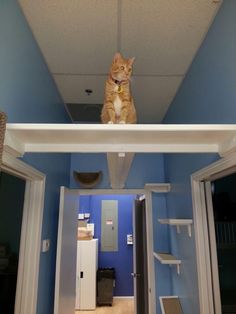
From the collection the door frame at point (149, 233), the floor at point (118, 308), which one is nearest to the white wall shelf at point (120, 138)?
the door frame at point (149, 233)

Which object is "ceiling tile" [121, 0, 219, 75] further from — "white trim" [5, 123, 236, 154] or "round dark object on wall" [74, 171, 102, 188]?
"round dark object on wall" [74, 171, 102, 188]

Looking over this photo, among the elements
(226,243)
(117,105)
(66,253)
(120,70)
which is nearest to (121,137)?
(117,105)

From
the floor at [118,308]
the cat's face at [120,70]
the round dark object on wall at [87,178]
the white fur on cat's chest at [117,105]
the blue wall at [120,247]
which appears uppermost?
the cat's face at [120,70]

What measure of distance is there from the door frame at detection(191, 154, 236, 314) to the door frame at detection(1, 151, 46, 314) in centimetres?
109

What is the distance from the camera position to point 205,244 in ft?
5.22

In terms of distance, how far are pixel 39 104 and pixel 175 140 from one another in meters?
1.08

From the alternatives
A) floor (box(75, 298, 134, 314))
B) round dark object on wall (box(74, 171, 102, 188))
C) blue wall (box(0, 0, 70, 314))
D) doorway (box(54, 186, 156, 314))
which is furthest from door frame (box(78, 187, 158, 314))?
floor (box(75, 298, 134, 314))

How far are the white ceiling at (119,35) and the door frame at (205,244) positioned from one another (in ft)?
2.75

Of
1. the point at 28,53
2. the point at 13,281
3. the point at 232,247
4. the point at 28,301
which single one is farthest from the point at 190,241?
the point at 28,53

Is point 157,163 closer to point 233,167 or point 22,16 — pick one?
point 233,167

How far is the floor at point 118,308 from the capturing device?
4293mm

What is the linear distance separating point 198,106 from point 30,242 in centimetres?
147

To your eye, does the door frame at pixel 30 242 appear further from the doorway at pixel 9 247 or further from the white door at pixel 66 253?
the white door at pixel 66 253

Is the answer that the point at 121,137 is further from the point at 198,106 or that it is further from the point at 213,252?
the point at 213,252
